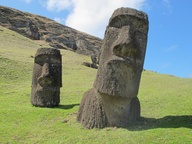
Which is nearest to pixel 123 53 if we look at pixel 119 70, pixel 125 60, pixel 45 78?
pixel 125 60

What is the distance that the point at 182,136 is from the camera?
959 cm

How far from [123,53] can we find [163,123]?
301 centimetres

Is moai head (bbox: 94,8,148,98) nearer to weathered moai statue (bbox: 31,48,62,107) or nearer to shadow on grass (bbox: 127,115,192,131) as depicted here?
shadow on grass (bbox: 127,115,192,131)

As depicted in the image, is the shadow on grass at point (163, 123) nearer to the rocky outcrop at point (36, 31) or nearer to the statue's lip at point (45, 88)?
the statue's lip at point (45, 88)

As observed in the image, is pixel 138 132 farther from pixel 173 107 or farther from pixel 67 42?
pixel 67 42

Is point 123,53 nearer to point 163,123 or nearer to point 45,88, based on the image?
point 163,123

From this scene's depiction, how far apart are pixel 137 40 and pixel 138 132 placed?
3.24 meters

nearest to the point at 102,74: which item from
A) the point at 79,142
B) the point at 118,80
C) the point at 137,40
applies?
the point at 118,80

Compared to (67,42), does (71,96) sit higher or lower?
lower

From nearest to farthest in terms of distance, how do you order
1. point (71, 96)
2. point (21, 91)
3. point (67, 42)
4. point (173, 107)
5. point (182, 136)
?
1. point (182, 136)
2. point (173, 107)
3. point (71, 96)
4. point (21, 91)
5. point (67, 42)

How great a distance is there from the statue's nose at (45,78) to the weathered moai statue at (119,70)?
6.16 metres

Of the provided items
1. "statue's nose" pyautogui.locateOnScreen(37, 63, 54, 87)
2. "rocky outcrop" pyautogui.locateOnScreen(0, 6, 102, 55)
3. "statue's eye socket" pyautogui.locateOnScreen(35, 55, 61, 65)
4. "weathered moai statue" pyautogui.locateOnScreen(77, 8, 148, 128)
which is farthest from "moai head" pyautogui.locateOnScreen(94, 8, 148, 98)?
"rocky outcrop" pyautogui.locateOnScreen(0, 6, 102, 55)

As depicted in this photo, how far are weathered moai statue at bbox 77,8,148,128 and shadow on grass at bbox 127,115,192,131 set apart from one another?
0.40 meters

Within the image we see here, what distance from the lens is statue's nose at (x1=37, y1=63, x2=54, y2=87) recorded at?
17031mm
